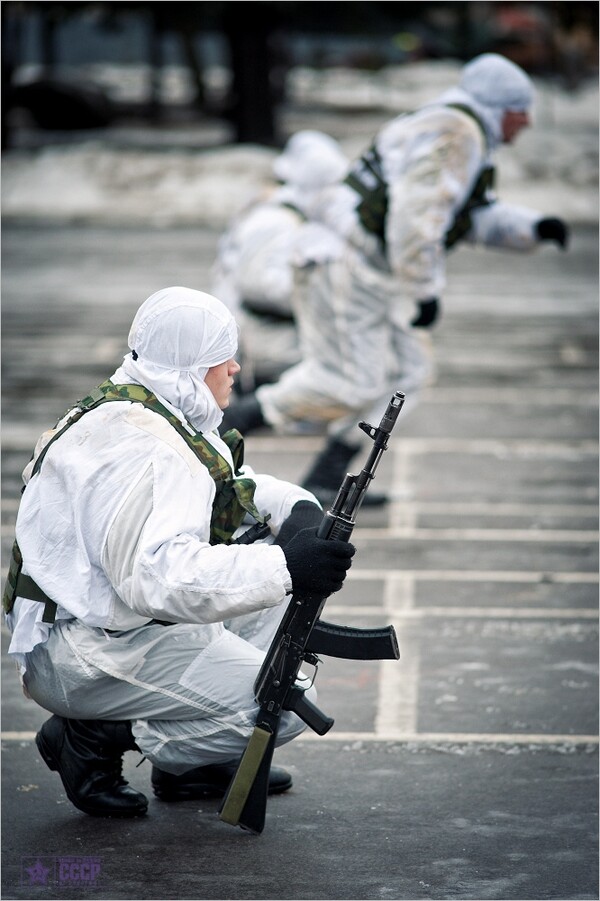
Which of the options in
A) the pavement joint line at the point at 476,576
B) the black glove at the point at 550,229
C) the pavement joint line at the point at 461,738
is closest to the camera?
the pavement joint line at the point at 461,738

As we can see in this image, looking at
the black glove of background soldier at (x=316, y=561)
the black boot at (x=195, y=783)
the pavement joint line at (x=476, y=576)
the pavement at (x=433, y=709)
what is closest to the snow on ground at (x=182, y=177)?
the pavement at (x=433, y=709)

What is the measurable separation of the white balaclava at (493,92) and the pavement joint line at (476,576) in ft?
7.31

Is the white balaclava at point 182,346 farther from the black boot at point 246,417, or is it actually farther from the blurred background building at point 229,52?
the blurred background building at point 229,52

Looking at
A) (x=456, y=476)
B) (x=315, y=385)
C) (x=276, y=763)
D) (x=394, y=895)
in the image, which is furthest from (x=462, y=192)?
(x=394, y=895)

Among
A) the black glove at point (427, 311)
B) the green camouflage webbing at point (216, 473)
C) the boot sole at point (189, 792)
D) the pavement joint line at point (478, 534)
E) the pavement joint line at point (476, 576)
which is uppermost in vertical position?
the green camouflage webbing at point (216, 473)

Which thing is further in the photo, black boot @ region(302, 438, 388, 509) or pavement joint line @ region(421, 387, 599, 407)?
pavement joint line @ region(421, 387, 599, 407)

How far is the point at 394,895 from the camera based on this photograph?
4.36 m

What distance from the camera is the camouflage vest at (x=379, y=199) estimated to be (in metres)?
8.24

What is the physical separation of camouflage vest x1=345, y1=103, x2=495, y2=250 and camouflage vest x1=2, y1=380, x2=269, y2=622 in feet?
12.8

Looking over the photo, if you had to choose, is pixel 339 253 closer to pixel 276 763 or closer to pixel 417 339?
pixel 417 339

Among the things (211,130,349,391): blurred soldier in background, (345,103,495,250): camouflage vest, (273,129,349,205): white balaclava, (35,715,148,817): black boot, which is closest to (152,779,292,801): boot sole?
(35,715,148,817): black boot

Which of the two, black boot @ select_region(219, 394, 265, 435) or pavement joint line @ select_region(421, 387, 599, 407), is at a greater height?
black boot @ select_region(219, 394, 265, 435)

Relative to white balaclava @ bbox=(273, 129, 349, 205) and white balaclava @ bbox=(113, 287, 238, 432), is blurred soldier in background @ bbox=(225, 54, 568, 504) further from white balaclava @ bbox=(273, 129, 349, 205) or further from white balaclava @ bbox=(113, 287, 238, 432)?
white balaclava @ bbox=(113, 287, 238, 432)

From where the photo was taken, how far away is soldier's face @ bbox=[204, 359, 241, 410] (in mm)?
4520
